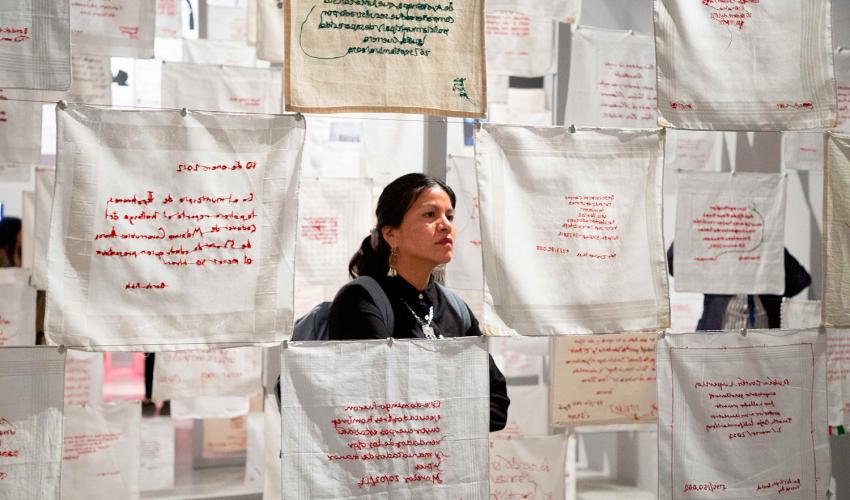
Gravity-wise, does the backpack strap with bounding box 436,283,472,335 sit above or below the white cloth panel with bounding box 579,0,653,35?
below

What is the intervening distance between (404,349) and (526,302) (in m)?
0.27

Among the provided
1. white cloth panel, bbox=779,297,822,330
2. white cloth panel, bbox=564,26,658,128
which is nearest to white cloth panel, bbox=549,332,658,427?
white cloth panel, bbox=779,297,822,330

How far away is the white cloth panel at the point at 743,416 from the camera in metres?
1.76

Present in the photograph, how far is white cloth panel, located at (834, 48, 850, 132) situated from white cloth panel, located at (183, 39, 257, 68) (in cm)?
230

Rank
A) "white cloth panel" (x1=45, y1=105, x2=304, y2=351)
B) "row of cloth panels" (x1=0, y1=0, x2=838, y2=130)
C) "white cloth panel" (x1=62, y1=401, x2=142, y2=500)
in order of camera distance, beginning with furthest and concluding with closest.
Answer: "white cloth panel" (x1=62, y1=401, x2=142, y2=500) → "row of cloth panels" (x1=0, y1=0, x2=838, y2=130) → "white cloth panel" (x1=45, y1=105, x2=304, y2=351)

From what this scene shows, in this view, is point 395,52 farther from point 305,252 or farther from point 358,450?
point 305,252

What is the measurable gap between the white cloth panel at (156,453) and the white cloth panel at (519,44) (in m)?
2.12

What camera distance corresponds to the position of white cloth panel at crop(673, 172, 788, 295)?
2.72 meters

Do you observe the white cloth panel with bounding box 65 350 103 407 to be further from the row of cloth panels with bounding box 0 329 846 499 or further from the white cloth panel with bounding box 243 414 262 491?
the row of cloth panels with bounding box 0 329 846 499

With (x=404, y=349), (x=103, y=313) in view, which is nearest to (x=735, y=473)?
(x=404, y=349)

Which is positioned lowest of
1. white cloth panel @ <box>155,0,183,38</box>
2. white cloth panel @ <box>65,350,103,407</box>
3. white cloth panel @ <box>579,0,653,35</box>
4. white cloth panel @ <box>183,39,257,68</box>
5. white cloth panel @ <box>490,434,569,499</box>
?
white cloth panel @ <box>490,434,569,499</box>

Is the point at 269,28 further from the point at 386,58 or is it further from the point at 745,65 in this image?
the point at 745,65

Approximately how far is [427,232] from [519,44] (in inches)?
68.7

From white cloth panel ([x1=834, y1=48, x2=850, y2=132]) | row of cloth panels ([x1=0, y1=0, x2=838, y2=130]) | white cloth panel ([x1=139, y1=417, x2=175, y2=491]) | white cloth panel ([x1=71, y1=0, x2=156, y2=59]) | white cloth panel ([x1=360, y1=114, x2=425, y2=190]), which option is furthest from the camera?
white cloth panel ([x1=139, y1=417, x2=175, y2=491])
